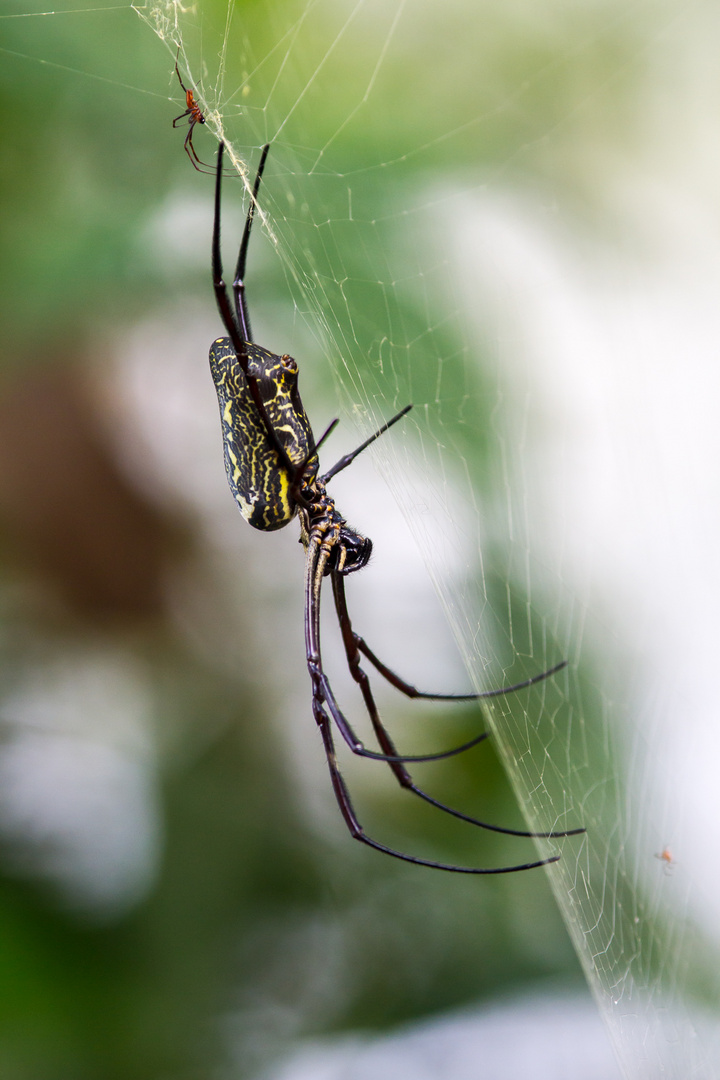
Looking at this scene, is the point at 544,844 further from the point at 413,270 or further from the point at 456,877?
the point at 413,270

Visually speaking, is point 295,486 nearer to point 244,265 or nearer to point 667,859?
point 244,265

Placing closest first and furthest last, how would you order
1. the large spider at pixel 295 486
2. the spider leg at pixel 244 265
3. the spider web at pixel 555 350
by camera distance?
1. the spider web at pixel 555 350
2. the spider leg at pixel 244 265
3. the large spider at pixel 295 486

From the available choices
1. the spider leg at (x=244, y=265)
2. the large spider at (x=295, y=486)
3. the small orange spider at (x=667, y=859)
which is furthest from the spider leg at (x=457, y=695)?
the spider leg at (x=244, y=265)

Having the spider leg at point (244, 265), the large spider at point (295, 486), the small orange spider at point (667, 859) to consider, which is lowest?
the small orange spider at point (667, 859)

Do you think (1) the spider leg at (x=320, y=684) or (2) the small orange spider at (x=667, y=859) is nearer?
(2) the small orange spider at (x=667, y=859)

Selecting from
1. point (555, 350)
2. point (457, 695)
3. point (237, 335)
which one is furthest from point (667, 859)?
point (237, 335)

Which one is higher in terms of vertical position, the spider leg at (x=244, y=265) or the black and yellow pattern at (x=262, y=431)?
the spider leg at (x=244, y=265)

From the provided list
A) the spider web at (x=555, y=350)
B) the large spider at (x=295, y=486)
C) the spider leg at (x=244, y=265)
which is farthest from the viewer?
the large spider at (x=295, y=486)

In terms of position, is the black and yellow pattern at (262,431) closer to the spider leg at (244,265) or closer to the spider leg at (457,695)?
the spider leg at (244,265)

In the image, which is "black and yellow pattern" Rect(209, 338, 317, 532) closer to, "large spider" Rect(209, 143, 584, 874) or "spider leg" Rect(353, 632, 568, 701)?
"large spider" Rect(209, 143, 584, 874)
